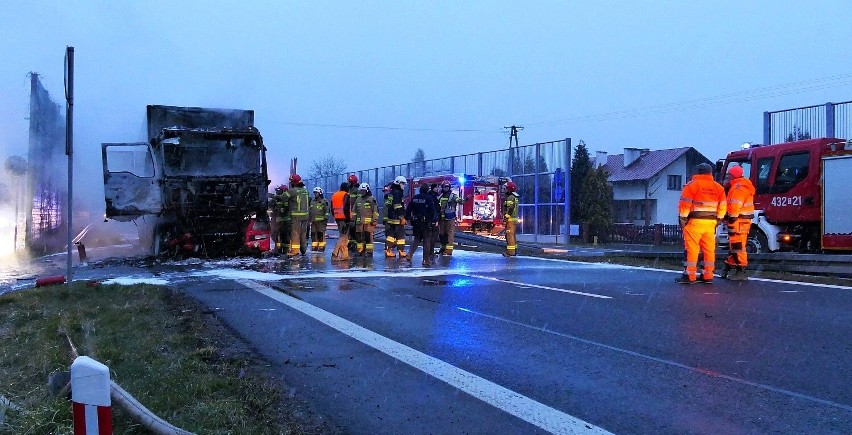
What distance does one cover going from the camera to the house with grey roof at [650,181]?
51438mm

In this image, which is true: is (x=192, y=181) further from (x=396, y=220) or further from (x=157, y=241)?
(x=396, y=220)

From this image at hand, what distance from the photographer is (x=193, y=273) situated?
12961 mm

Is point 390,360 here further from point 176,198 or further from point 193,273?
point 176,198

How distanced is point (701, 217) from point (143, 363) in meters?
8.40

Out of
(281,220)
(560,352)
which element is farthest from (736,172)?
(281,220)

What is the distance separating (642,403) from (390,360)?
6.91ft

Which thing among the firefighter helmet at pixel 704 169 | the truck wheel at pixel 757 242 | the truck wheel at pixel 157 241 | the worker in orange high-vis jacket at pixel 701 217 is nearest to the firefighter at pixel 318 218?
the truck wheel at pixel 157 241

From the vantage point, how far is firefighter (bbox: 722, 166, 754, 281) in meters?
11.3

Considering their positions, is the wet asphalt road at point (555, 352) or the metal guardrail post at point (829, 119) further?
the metal guardrail post at point (829, 119)

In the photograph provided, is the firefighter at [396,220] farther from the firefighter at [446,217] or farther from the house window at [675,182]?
the house window at [675,182]

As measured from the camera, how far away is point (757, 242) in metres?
15.9

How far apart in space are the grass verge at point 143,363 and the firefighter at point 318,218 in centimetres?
754

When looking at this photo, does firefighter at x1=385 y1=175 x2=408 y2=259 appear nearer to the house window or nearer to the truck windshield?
the truck windshield

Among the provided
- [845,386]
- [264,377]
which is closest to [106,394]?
[264,377]
